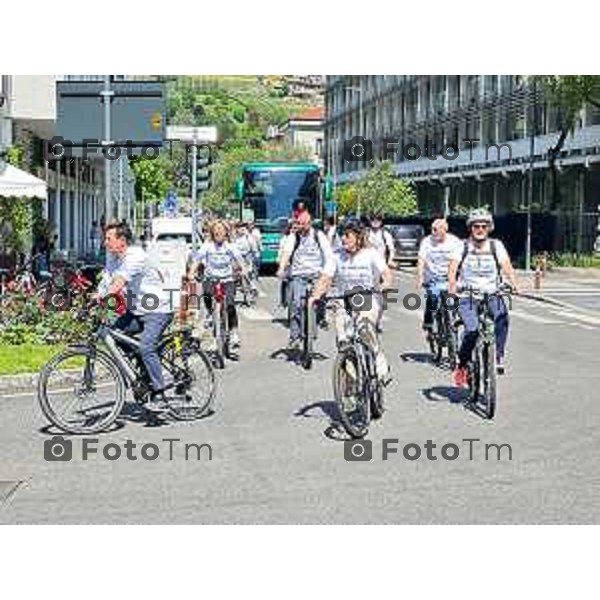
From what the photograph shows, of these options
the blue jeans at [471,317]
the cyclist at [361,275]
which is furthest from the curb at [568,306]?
the cyclist at [361,275]

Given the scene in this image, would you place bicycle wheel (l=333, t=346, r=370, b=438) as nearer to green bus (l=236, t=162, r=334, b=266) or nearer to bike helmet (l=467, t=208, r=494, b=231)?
bike helmet (l=467, t=208, r=494, b=231)

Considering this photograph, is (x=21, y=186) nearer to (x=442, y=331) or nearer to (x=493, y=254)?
(x=442, y=331)

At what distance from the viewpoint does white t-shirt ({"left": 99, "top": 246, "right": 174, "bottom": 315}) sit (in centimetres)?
943

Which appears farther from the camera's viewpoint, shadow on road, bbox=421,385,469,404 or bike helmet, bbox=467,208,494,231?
shadow on road, bbox=421,385,469,404

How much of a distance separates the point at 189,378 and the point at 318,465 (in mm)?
2112

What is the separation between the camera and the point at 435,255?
11898mm

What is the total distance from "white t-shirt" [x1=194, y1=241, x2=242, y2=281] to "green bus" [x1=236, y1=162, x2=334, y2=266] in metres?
7.73

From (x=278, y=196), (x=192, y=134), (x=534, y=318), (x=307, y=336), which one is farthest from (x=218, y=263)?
(x=278, y=196)

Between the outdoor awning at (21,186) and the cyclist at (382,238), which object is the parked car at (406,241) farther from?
the outdoor awning at (21,186)

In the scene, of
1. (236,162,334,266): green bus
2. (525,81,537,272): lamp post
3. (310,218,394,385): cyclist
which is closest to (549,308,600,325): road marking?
(236,162,334,266): green bus
